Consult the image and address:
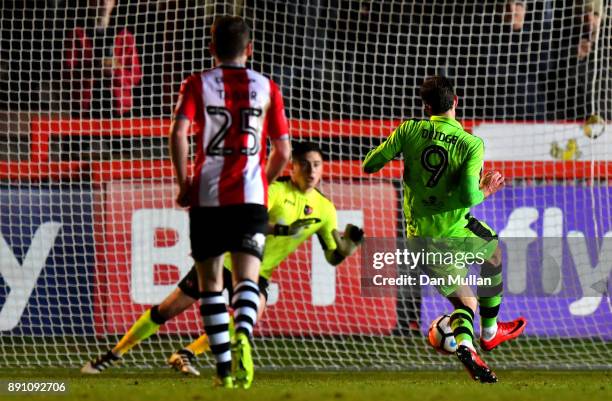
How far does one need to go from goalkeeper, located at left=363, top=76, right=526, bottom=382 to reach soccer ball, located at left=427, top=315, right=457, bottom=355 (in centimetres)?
18

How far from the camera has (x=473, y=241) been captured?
6355mm

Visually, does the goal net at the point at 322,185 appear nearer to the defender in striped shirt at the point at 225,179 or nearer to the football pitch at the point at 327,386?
the football pitch at the point at 327,386

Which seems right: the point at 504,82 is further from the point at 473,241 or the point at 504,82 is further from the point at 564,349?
the point at 473,241

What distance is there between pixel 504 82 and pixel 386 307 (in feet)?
7.36

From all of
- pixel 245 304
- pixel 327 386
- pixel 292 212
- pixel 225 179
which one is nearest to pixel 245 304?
pixel 245 304

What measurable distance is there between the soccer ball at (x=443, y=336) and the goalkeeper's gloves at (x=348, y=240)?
646 mm

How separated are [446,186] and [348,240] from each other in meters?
0.61

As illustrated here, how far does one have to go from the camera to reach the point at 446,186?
20.4 feet

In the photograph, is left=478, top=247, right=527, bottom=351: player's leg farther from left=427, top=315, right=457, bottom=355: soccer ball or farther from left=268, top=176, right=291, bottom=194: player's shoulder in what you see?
left=268, top=176, right=291, bottom=194: player's shoulder

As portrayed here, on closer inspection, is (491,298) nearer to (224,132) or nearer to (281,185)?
(281,185)

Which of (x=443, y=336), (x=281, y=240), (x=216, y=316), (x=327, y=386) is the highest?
(x=216, y=316)

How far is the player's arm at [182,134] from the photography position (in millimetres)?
4754

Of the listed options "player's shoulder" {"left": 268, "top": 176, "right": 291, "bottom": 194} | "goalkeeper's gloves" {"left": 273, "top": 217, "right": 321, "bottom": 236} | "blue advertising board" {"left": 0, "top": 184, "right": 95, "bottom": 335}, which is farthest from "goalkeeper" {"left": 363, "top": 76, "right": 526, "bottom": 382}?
"blue advertising board" {"left": 0, "top": 184, "right": 95, "bottom": 335}

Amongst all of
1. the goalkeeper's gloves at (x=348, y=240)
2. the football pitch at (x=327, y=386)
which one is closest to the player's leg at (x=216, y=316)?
the football pitch at (x=327, y=386)
